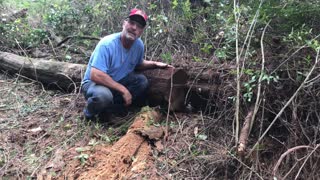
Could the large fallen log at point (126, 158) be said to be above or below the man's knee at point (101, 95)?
below

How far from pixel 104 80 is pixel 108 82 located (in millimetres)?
53

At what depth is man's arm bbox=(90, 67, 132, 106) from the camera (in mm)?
4586

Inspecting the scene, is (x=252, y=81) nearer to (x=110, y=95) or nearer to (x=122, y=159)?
(x=122, y=159)

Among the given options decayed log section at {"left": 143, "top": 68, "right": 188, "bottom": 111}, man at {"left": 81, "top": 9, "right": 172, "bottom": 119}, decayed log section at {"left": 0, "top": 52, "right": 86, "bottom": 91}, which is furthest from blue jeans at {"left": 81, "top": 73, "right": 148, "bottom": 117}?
decayed log section at {"left": 0, "top": 52, "right": 86, "bottom": 91}

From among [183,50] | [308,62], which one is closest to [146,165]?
[308,62]

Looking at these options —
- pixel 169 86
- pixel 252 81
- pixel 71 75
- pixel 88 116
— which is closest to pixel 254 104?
pixel 252 81

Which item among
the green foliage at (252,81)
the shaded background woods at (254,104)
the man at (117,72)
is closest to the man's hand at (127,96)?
the man at (117,72)

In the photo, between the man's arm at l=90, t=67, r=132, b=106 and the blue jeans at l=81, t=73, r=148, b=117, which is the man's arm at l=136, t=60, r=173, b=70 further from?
the man's arm at l=90, t=67, r=132, b=106

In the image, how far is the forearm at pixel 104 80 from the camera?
15.0 feet

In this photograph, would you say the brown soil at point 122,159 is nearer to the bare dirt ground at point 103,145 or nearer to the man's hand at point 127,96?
the bare dirt ground at point 103,145

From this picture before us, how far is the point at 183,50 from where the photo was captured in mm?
6348

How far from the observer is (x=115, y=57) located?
477 centimetres

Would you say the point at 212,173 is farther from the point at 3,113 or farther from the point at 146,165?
the point at 3,113

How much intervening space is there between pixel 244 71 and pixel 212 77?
28.6 inches
